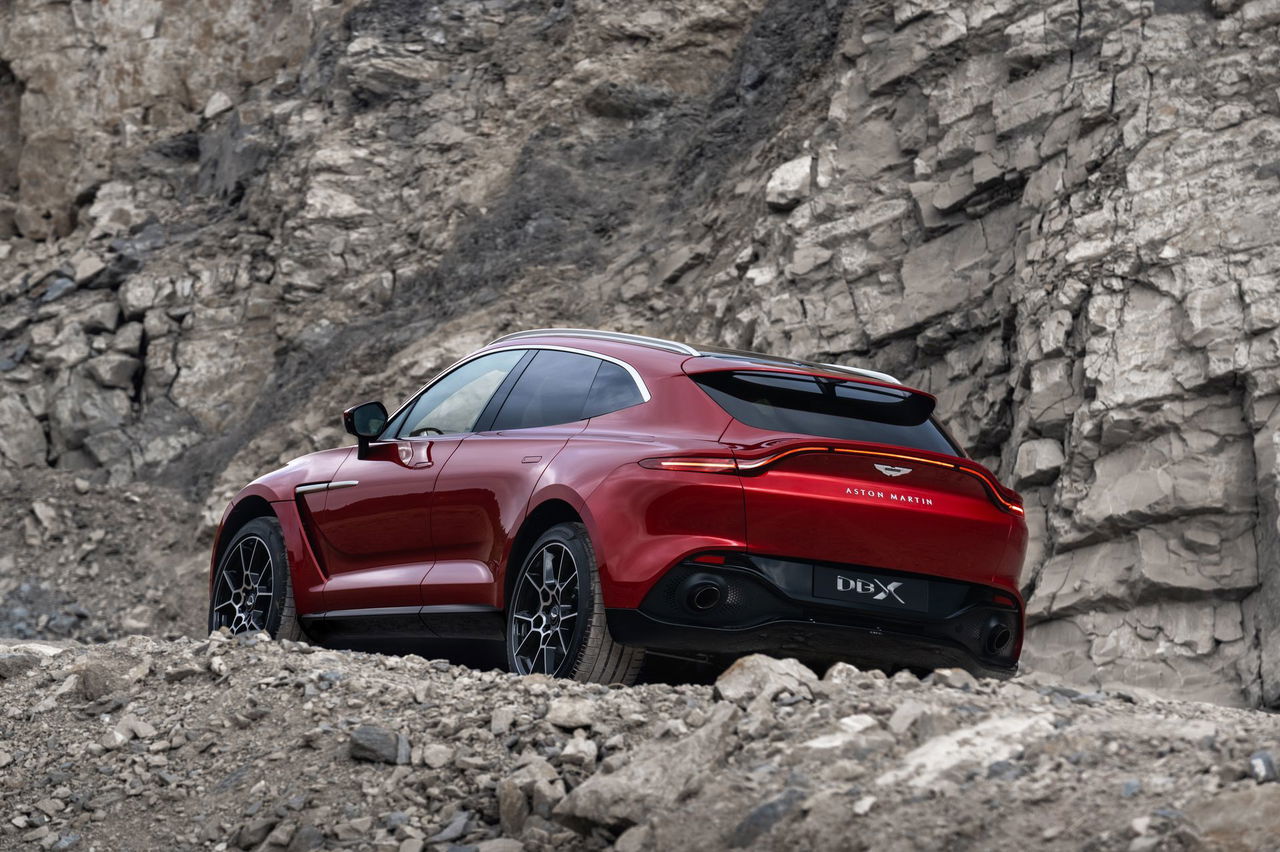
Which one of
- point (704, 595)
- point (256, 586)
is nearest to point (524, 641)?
point (704, 595)

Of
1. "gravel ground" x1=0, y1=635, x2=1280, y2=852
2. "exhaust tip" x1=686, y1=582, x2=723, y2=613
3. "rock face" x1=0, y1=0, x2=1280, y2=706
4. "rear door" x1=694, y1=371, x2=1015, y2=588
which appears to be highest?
"rock face" x1=0, y1=0, x2=1280, y2=706

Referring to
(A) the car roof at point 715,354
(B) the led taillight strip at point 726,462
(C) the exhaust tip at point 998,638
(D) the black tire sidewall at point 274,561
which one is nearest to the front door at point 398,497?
(D) the black tire sidewall at point 274,561

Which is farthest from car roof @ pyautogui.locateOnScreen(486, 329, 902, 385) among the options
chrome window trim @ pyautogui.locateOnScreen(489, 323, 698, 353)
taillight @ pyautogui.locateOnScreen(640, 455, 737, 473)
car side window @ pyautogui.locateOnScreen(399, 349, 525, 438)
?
taillight @ pyautogui.locateOnScreen(640, 455, 737, 473)

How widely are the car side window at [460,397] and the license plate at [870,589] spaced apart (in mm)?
2050

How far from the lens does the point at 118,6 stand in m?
28.2

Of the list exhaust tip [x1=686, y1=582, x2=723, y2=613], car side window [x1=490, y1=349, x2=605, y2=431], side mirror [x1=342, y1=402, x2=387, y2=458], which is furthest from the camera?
side mirror [x1=342, y1=402, x2=387, y2=458]

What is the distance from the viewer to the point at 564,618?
20.2 feet

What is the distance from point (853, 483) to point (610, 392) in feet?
3.86

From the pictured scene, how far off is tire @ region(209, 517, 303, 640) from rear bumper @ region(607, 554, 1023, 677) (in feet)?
9.15

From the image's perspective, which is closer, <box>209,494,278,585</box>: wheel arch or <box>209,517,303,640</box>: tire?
<box>209,517,303,640</box>: tire

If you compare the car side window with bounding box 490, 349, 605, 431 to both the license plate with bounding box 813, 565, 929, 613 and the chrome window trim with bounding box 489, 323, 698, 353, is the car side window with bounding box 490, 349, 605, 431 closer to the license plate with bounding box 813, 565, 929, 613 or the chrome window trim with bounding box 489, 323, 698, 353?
the chrome window trim with bounding box 489, 323, 698, 353

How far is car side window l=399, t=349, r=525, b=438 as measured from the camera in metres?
7.29

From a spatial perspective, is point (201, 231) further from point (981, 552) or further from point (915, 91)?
point (981, 552)

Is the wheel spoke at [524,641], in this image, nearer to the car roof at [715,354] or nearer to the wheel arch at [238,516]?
the car roof at [715,354]
